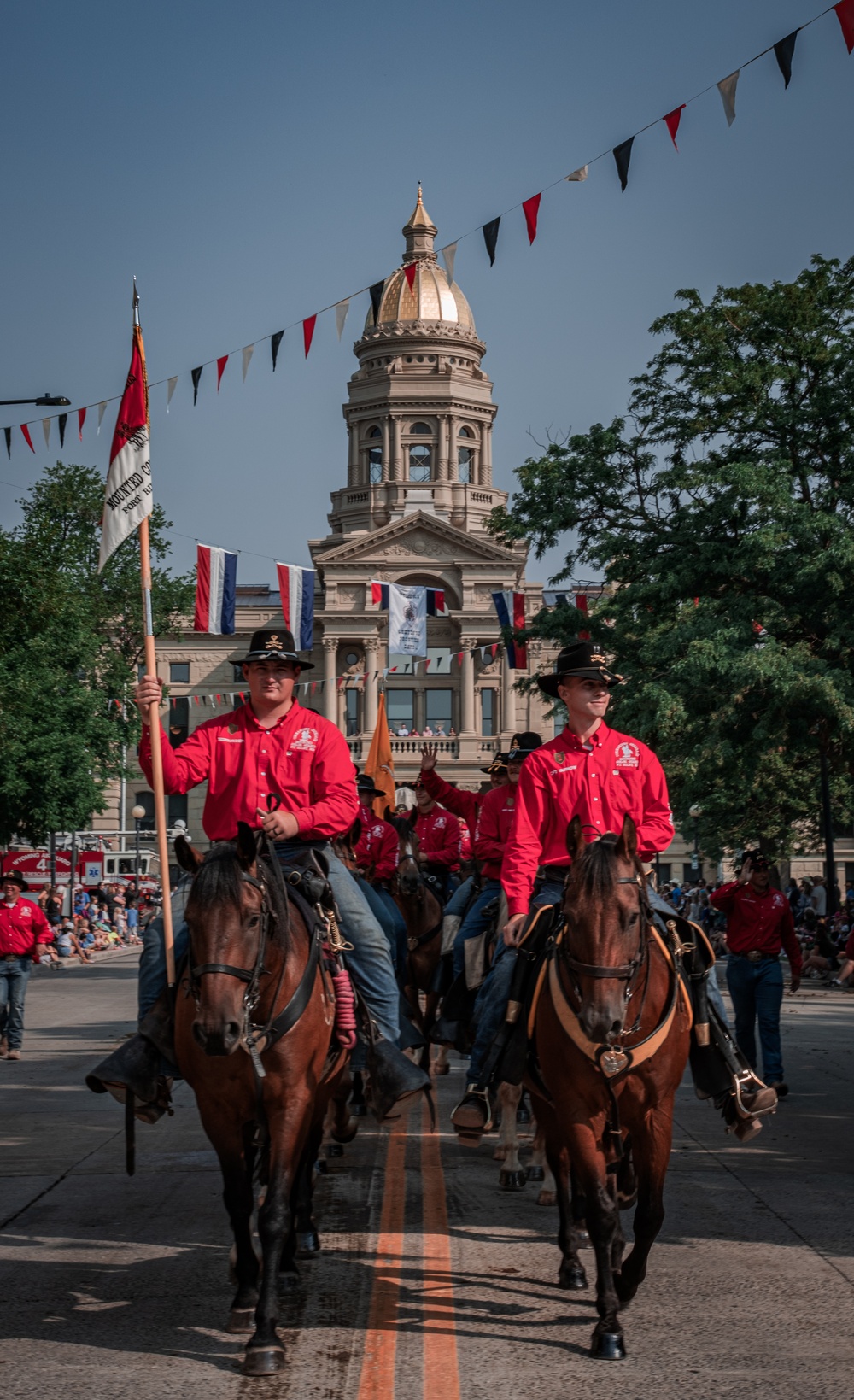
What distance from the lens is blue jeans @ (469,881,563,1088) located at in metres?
7.87

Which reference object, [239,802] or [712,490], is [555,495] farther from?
[239,802]

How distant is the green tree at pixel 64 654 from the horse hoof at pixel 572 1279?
2509 centimetres

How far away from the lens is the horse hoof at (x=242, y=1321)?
6.64m

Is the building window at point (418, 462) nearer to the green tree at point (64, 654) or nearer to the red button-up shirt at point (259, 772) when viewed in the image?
the green tree at point (64, 654)

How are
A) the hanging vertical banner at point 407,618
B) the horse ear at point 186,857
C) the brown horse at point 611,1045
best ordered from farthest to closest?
the hanging vertical banner at point 407,618, the horse ear at point 186,857, the brown horse at point 611,1045

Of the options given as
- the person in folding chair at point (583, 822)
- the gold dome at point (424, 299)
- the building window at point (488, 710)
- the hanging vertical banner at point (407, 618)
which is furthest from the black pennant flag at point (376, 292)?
the gold dome at point (424, 299)

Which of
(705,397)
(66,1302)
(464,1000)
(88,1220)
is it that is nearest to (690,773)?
(705,397)

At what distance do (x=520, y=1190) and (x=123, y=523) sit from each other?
466cm

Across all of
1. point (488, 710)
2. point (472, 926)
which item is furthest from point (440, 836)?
point (488, 710)

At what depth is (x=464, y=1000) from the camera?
A: 433 inches

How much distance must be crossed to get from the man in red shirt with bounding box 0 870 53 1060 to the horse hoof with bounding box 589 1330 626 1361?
45.8 feet

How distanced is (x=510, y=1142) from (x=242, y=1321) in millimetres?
3699

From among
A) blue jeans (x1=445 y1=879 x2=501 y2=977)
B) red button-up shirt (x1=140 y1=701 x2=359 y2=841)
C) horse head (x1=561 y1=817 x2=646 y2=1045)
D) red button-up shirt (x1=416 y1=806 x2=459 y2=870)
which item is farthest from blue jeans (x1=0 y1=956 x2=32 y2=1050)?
horse head (x1=561 y1=817 x2=646 y2=1045)

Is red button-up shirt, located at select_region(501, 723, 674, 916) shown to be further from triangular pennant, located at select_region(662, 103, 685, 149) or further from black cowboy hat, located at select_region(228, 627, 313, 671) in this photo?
triangular pennant, located at select_region(662, 103, 685, 149)
